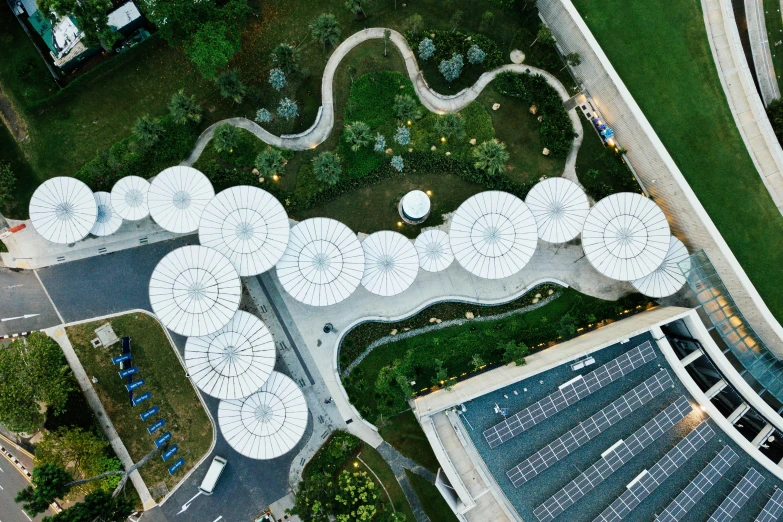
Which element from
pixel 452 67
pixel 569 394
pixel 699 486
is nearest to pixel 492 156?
pixel 452 67

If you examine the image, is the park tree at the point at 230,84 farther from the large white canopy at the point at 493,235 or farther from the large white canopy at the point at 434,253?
the large white canopy at the point at 493,235

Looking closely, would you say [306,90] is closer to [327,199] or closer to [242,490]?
[327,199]

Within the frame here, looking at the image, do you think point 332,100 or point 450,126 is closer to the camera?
point 450,126

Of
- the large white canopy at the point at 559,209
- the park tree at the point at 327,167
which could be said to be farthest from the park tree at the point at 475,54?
the park tree at the point at 327,167

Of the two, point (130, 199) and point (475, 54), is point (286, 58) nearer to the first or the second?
point (475, 54)

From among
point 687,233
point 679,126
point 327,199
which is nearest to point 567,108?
point 679,126

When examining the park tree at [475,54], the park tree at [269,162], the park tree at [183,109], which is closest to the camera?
the park tree at [183,109]

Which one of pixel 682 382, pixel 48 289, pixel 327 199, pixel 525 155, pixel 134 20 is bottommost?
pixel 682 382
